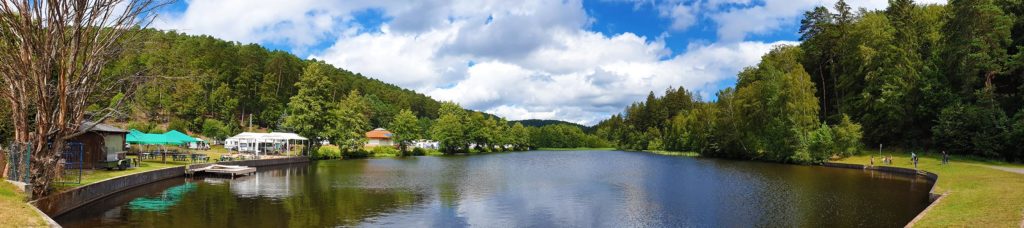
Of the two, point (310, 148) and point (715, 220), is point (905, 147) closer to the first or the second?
point (715, 220)

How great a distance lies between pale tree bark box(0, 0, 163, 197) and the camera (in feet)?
61.3

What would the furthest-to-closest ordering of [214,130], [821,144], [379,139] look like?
[379,139], [214,130], [821,144]

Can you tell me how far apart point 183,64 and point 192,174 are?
6021 cm

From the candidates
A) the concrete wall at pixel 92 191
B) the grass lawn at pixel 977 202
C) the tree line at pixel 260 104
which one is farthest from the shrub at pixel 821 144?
the concrete wall at pixel 92 191

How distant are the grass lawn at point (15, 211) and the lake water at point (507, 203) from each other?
1589mm

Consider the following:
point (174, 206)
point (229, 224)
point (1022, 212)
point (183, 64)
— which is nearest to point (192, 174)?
point (174, 206)

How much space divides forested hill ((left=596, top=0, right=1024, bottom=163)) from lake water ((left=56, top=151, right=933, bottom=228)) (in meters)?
16.0

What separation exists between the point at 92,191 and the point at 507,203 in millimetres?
17077

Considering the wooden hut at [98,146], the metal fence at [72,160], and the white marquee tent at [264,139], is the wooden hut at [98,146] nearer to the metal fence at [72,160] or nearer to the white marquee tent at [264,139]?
the metal fence at [72,160]

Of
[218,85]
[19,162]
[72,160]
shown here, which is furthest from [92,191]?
[218,85]

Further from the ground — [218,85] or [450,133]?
[218,85]

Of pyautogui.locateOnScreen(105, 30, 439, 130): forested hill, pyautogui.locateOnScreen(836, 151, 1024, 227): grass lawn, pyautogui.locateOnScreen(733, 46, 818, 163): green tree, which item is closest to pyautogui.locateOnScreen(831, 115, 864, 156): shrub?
pyautogui.locateOnScreen(733, 46, 818, 163): green tree

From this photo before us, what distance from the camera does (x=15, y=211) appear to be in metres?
14.1

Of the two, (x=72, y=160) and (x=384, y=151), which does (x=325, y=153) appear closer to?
(x=384, y=151)
